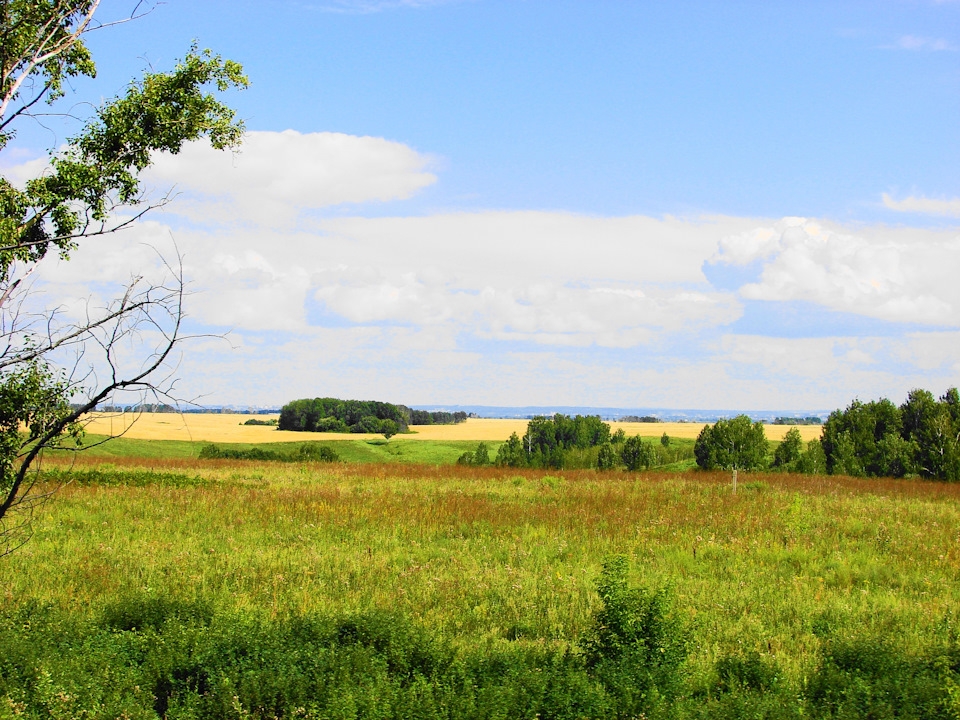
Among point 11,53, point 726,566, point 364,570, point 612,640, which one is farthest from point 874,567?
point 11,53

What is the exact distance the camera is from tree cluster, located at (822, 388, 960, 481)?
4081cm

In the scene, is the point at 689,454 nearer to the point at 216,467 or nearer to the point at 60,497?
the point at 216,467

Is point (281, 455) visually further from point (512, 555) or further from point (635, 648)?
point (635, 648)

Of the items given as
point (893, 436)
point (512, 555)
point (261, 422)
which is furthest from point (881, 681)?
point (261, 422)

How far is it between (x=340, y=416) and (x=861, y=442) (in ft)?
224

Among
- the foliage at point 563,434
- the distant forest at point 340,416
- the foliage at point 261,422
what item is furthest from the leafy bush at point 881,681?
the foliage at point 261,422

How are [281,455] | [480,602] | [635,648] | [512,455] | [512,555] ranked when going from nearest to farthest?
[635,648]
[480,602]
[512,555]
[281,455]
[512,455]

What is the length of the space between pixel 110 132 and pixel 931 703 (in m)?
8.94

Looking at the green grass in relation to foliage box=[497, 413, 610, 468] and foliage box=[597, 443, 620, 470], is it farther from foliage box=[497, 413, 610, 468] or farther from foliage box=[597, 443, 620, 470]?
foliage box=[597, 443, 620, 470]

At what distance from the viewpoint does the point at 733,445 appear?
46625 mm

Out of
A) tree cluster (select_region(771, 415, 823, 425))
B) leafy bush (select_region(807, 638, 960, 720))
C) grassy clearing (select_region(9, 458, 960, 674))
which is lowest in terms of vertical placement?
grassy clearing (select_region(9, 458, 960, 674))

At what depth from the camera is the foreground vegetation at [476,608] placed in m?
5.44

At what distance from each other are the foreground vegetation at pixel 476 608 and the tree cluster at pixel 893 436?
92.8 ft

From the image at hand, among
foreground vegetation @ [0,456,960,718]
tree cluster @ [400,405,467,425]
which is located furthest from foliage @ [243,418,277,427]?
foreground vegetation @ [0,456,960,718]
